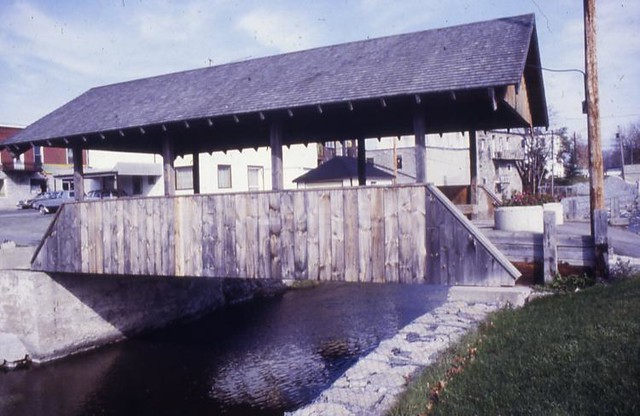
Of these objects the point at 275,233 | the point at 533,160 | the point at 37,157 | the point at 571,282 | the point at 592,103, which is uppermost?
the point at 37,157

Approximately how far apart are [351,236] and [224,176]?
Answer: 23.9 meters

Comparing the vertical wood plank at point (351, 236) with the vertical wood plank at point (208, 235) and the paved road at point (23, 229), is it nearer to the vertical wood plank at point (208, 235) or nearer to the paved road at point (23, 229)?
the vertical wood plank at point (208, 235)

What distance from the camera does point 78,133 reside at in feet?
37.2

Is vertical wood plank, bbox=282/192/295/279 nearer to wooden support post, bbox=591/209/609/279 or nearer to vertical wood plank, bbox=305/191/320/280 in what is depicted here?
vertical wood plank, bbox=305/191/320/280

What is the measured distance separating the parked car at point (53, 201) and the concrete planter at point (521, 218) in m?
27.9

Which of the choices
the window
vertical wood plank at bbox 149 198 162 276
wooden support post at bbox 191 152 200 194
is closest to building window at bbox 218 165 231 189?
the window

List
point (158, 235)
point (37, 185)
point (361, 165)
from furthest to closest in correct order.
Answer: point (37, 185)
point (361, 165)
point (158, 235)

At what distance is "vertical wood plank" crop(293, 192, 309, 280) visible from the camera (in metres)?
8.96

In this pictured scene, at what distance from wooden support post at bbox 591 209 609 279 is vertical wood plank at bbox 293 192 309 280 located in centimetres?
507

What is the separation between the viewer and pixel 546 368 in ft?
17.1

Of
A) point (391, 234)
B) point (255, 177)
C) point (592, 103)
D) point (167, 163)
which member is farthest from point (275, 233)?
point (255, 177)

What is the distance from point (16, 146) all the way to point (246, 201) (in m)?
6.89

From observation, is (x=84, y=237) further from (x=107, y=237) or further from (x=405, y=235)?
(x=405, y=235)

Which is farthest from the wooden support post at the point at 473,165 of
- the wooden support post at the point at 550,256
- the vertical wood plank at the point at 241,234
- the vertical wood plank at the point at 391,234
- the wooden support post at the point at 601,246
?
the vertical wood plank at the point at 241,234
